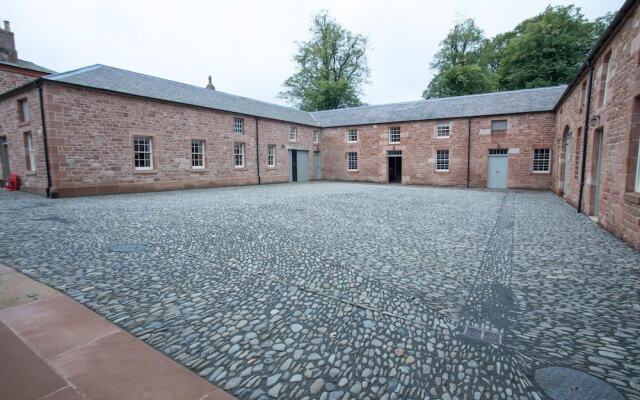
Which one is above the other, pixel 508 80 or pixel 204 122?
pixel 508 80

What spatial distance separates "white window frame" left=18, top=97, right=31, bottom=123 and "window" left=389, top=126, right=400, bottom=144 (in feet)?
70.1

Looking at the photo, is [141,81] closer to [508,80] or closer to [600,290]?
[600,290]

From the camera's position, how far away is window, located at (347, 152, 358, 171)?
26109 millimetres

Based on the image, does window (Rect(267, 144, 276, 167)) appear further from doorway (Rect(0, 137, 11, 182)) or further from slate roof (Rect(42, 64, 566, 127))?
doorway (Rect(0, 137, 11, 182))

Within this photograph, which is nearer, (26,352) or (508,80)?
(26,352)

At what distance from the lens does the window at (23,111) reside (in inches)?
531

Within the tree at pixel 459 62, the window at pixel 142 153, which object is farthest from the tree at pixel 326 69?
the window at pixel 142 153

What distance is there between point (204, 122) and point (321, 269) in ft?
53.3

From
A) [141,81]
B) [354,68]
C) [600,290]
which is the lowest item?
[600,290]

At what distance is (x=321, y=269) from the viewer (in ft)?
Answer: 14.2

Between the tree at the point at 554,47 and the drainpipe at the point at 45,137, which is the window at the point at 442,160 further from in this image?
the drainpipe at the point at 45,137

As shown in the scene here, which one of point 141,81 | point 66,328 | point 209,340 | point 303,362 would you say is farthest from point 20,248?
point 141,81

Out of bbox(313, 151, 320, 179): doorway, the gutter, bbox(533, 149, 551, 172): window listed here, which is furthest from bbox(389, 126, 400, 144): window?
the gutter

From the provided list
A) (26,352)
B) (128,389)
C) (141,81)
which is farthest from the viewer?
(141,81)
